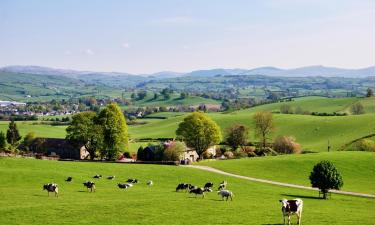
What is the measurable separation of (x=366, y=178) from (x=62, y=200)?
50463 millimetres

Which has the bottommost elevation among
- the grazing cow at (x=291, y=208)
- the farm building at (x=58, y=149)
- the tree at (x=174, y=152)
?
the farm building at (x=58, y=149)

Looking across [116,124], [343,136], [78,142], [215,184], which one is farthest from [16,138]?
[343,136]

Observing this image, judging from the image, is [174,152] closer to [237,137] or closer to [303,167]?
[303,167]

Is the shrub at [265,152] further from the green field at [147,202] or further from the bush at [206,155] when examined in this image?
the green field at [147,202]

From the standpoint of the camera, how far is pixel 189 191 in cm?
5397

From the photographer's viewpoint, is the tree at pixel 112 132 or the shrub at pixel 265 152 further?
the shrub at pixel 265 152

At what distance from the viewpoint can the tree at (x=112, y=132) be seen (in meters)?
96.4

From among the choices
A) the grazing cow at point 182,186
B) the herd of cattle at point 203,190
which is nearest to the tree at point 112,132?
the herd of cattle at point 203,190

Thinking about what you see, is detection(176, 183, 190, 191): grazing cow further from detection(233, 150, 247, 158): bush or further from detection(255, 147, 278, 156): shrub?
detection(255, 147, 278, 156): shrub

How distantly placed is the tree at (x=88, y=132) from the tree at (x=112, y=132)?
1.25 metres

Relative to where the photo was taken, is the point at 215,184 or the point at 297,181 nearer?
the point at 215,184

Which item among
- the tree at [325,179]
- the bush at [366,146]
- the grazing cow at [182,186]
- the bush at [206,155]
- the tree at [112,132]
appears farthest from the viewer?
the bush at [366,146]

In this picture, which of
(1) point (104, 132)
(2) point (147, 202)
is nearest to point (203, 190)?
(2) point (147, 202)

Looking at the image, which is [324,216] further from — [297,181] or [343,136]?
[343,136]
